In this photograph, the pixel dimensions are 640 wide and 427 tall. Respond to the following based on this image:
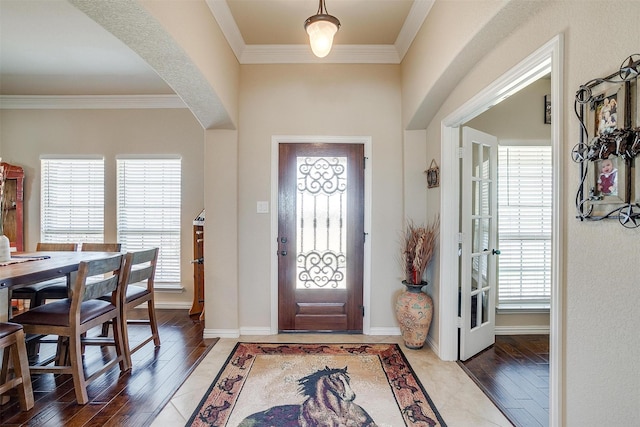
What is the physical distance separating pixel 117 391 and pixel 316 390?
58.4 inches

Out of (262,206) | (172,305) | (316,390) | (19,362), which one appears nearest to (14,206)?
(172,305)

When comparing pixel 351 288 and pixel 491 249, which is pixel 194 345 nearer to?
pixel 351 288

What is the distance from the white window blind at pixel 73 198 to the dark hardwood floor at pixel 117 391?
1.80m

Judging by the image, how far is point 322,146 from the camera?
3.42 meters

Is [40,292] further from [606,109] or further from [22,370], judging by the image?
[606,109]

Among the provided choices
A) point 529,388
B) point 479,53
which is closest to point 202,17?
point 479,53

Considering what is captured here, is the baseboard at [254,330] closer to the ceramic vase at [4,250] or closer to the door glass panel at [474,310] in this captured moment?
the door glass panel at [474,310]

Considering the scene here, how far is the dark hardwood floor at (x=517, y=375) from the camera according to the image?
2.11 metres

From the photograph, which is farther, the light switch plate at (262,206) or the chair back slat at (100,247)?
the chair back slat at (100,247)

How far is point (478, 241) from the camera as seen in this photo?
9.61 feet

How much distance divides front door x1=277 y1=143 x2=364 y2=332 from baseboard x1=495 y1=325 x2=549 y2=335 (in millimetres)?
1531

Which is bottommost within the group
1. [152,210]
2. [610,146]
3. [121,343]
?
[121,343]

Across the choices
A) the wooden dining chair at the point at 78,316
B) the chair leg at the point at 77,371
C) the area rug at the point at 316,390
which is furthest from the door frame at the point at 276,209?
the chair leg at the point at 77,371

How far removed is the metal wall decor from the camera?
111 centimetres
